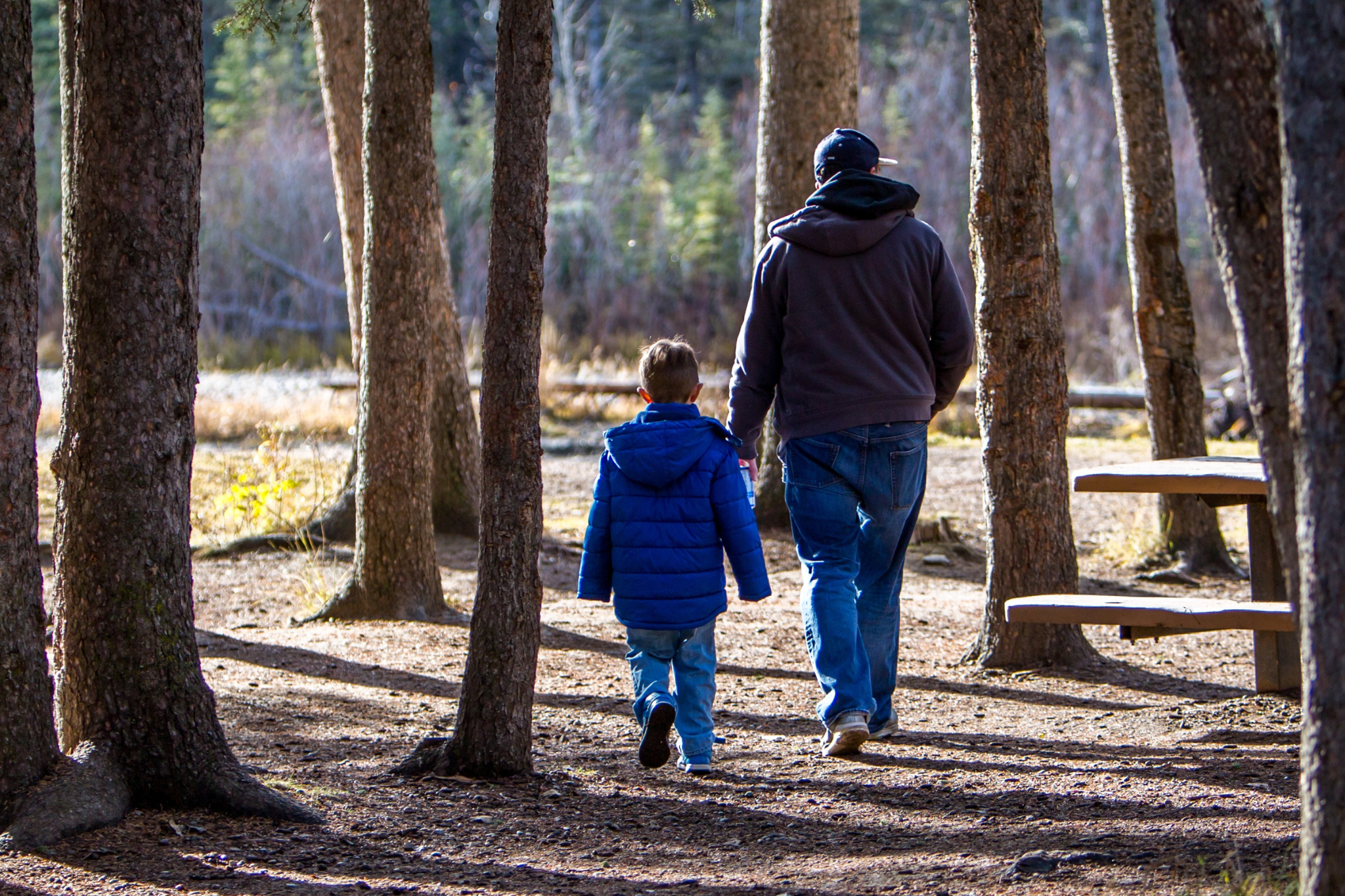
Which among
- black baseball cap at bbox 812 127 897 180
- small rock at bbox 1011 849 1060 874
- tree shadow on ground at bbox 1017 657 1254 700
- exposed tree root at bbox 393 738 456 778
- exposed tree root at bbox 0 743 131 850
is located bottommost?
tree shadow on ground at bbox 1017 657 1254 700

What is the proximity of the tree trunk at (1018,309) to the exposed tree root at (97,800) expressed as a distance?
3215mm

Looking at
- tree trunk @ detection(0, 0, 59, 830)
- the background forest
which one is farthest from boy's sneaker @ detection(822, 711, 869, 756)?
the background forest

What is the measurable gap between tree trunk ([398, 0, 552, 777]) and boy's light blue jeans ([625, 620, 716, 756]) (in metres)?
0.37

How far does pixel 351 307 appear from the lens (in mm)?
9266

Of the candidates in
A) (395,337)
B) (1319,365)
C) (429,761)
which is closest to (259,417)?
(395,337)

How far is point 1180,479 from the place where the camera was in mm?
4805

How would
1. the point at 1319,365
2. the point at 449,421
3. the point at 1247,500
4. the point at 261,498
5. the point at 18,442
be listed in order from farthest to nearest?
the point at 261,498 → the point at 449,421 → the point at 1247,500 → the point at 18,442 → the point at 1319,365

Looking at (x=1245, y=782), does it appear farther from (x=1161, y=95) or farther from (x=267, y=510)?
(x=267, y=510)

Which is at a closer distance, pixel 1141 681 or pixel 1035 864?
pixel 1035 864

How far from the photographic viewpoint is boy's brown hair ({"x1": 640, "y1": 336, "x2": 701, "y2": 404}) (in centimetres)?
439

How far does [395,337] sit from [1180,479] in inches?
162

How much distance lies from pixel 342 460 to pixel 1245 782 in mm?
11892

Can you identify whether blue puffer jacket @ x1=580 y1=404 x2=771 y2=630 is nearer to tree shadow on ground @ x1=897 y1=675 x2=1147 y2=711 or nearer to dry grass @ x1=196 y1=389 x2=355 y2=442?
tree shadow on ground @ x1=897 y1=675 x2=1147 y2=711

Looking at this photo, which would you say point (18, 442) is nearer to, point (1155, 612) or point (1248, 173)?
point (1248, 173)
